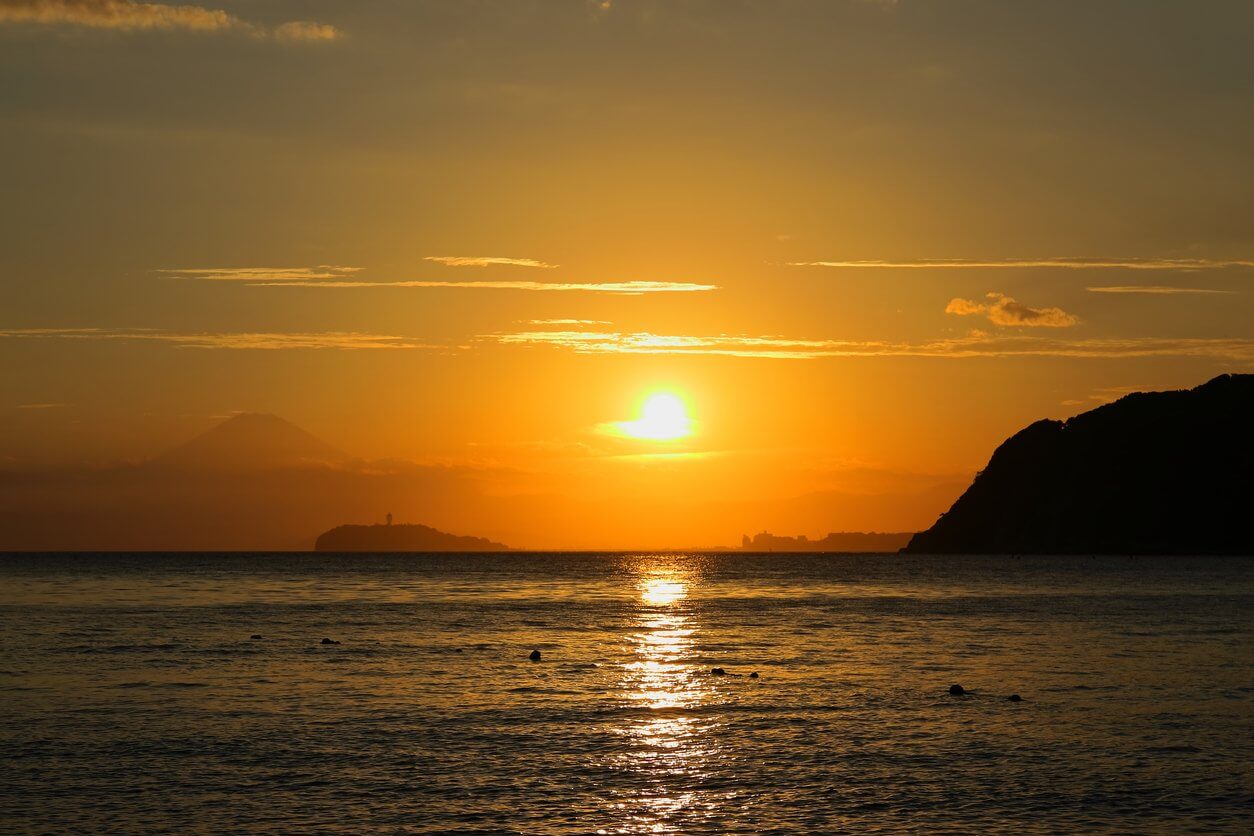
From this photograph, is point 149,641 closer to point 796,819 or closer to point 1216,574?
point 796,819

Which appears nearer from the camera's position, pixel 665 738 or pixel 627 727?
pixel 665 738

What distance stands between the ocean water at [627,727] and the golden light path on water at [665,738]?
0.54 ft

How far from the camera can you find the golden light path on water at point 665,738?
3200 cm

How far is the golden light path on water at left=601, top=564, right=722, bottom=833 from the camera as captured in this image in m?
32.0

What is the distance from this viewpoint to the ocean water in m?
32.2

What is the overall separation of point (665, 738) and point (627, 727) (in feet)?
8.82

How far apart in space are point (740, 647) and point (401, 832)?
51282mm

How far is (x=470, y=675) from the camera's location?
63.2 meters

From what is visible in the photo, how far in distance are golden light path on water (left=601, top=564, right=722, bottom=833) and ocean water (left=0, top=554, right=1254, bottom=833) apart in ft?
0.54

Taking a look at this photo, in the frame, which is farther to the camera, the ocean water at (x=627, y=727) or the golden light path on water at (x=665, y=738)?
the ocean water at (x=627, y=727)

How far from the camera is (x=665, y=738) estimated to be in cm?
4322

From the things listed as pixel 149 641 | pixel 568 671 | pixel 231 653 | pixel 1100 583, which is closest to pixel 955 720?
pixel 568 671

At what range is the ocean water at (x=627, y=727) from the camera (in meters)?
32.2

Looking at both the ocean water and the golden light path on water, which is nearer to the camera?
the golden light path on water
